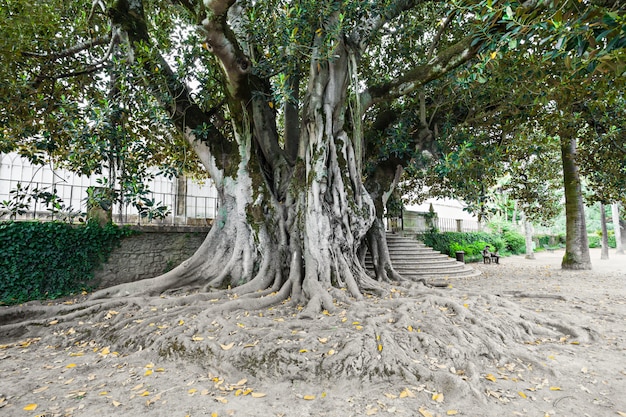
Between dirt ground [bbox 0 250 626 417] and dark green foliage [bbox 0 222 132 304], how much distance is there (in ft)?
8.55

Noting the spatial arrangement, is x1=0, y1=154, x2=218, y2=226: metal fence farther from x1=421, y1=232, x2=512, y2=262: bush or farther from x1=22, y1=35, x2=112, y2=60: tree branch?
Result: x1=421, y1=232, x2=512, y2=262: bush

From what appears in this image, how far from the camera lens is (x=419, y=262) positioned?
→ 1115 centimetres

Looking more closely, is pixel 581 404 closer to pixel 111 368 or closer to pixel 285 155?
pixel 111 368

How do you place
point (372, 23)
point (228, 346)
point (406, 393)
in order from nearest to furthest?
point (406, 393) < point (228, 346) < point (372, 23)

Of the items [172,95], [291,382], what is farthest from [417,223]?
[291,382]

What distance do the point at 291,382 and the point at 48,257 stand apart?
6.56 m

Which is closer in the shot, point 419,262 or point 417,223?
point 419,262

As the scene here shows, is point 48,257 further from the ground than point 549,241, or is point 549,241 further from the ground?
point 48,257

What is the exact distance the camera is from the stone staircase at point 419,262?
415 inches

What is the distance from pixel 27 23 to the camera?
5.98m

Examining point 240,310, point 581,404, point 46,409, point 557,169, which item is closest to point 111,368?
point 46,409

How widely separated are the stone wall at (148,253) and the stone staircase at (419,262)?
500cm

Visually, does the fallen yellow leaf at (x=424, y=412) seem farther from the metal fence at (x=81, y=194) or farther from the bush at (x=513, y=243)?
the bush at (x=513, y=243)

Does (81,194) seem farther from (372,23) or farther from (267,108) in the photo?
(372,23)
